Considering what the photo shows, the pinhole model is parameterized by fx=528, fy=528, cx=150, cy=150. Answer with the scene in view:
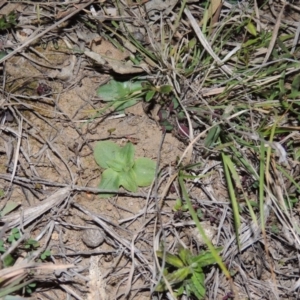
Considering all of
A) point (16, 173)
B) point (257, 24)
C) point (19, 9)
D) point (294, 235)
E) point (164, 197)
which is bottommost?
point (294, 235)

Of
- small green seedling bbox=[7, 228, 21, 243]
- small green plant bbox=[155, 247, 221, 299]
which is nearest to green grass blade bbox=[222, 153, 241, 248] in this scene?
small green plant bbox=[155, 247, 221, 299]

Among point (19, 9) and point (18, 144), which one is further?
point (19, 9)

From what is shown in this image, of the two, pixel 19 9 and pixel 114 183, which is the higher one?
pixel 19 9

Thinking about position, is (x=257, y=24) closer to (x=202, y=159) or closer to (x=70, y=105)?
(x=202, y=159)

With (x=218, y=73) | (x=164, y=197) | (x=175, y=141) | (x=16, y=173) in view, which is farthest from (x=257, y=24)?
(x=16, y=173)

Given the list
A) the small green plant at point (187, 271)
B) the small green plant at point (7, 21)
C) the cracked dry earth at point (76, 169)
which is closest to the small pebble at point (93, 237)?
the cracked dry earth at point (76, 169)

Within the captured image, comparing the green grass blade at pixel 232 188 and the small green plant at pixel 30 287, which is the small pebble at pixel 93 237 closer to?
the small green plant at pixel 30 287

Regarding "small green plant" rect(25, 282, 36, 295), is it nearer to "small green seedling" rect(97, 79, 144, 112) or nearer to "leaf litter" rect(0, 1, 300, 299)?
"leaf litter" rect(0, 1, 300, 299)
